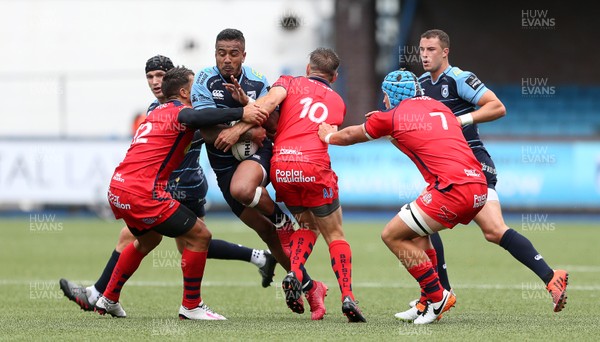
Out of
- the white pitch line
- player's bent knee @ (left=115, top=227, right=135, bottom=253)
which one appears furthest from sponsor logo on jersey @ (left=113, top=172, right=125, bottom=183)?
the white pitch line

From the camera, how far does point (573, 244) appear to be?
14.9m

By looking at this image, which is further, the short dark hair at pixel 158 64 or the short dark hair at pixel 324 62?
the short dark hair at pixel 158 64

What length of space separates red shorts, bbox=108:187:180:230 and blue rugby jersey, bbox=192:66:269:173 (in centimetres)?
78

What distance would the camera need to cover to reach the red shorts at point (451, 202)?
717 cm

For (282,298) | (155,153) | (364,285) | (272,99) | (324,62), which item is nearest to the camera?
(155,153)

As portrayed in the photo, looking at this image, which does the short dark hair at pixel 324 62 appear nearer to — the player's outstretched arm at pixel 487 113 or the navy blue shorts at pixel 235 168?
the navy blue shorts at pixel 235 168

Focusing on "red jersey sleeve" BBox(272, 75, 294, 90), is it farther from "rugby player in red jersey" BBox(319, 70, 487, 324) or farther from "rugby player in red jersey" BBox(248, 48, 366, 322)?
"rugby player in red jersey" BBox(319, 70, 487, 324)

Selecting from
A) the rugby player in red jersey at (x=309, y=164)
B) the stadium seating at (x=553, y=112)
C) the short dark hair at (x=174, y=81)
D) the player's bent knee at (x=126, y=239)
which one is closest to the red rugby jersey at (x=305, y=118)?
the rugby player in red jersey at (x=309, y=164)

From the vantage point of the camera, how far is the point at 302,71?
68.7ft

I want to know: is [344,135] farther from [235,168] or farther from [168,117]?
[168,117]

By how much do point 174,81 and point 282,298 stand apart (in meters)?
2.39

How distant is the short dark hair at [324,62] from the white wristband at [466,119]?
1.04m

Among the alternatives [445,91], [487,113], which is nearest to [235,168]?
[445,91]

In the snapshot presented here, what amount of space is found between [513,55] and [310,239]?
64.0 ft
